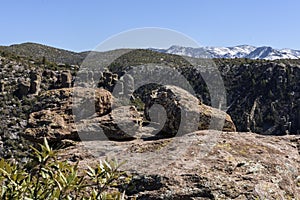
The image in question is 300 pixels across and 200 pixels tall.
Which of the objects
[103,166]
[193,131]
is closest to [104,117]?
[193,131]

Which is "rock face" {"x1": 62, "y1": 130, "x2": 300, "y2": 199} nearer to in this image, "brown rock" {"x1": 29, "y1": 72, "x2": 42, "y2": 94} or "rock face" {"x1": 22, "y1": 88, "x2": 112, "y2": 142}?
"rock face" {"x1": 22, "y1": 88, "x2": 112, "y2": 142}

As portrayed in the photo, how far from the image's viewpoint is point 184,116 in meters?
7.98

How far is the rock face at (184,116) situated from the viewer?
7922 mm

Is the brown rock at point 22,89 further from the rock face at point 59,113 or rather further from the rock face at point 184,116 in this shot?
the rock face at point 184,116

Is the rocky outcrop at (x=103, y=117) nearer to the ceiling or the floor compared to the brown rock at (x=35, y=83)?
nearer to the ceiling

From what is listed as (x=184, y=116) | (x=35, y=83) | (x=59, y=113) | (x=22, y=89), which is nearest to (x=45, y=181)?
(x=184, y=116)

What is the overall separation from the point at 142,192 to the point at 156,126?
3135 mm

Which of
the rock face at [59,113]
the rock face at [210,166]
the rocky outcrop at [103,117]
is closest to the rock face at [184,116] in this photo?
the rocky outcrop at [103,117]

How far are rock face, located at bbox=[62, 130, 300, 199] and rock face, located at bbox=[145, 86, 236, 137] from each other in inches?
34.6

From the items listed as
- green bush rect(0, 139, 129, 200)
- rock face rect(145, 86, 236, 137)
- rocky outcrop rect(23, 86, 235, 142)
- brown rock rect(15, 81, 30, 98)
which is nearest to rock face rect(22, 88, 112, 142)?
rocky outcrop rect(23, 86, 235, 142)

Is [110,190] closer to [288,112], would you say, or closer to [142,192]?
[142,192]

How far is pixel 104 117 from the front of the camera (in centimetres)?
890

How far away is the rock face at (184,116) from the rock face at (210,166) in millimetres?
879

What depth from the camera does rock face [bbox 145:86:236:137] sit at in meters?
7.92
